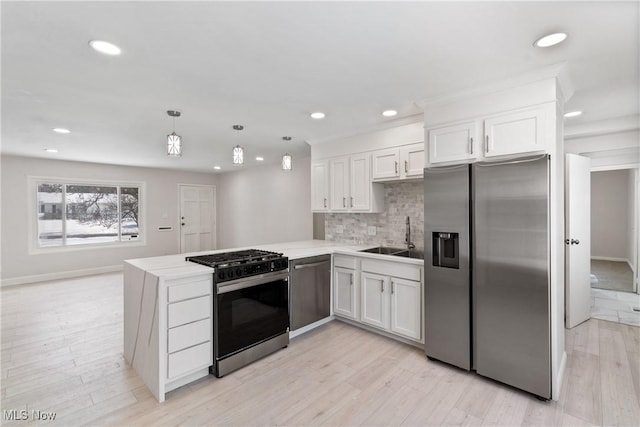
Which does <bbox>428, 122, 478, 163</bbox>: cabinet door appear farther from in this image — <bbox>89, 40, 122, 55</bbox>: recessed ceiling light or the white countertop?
<bbox>89, 40, 122, 55</bbox>: recessed ceiling light

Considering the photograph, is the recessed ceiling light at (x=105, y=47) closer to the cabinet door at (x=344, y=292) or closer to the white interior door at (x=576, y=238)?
the cabinet door at (x=344, y=292)

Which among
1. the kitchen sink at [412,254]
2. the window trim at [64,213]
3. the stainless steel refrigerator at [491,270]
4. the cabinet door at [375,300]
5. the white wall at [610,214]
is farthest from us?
the white wall at [610,214]

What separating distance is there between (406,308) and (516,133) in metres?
1.87

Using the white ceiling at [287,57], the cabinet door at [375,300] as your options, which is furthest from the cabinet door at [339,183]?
the cabinet door at [375,300]

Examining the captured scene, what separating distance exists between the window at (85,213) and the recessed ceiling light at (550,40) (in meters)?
7.79

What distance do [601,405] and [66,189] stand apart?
8.58m

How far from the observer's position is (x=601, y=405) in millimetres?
2180

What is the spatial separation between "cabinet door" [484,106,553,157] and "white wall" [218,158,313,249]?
3793 mm

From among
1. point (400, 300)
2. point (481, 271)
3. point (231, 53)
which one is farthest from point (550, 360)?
point (231, 53)

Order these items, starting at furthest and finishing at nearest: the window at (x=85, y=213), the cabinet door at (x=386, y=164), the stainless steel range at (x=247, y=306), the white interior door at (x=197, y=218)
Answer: the white interior door at (x=197, y=218), the window at (x=85, y=213), the cabinet door at (x=386, y=164), the stainless steel range at (x=247, y=306)

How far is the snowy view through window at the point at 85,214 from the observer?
20.0ft

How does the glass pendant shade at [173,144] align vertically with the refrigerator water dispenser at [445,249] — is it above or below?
above

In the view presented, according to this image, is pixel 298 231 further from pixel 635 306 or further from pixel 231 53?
pixel 635 306

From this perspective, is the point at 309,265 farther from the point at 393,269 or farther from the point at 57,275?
the point at 57,275
